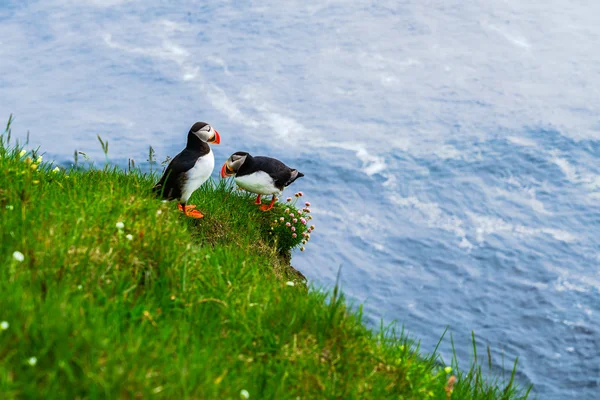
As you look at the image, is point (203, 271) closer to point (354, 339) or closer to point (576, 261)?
point (354, 339)

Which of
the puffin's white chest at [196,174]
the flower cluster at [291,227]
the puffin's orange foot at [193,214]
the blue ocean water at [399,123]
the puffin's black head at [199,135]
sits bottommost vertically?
the blue ocean water at [399,123]

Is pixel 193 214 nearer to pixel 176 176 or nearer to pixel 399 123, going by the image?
pixel 176 176

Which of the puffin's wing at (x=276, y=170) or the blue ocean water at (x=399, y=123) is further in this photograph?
the blue ocean water at (x=399, y=123)

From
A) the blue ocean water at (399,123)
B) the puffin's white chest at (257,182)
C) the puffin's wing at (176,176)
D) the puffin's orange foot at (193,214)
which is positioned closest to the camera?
the puffin's wing at (176,176)

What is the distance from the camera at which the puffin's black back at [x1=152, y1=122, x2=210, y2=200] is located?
8734mm

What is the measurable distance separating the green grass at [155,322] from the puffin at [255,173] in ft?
11.3

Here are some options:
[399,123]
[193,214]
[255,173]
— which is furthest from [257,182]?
[399,123]

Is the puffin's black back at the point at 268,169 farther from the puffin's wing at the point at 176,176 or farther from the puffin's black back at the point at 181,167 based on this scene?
the puffin's wing at the point at 176,176

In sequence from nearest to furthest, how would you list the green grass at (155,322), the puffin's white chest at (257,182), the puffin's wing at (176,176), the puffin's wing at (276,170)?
1. the green grass at (155,322)
2. the puffin's wing at (176,176)
3. the puffin's white chest at (257,182)
4. the puffin's wing at (276,170)

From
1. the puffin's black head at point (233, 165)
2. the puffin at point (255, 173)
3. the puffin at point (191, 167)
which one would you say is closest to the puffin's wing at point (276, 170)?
the puffin at point (255, 173)

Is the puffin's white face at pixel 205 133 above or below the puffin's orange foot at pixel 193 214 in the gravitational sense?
above

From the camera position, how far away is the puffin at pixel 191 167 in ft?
28.7

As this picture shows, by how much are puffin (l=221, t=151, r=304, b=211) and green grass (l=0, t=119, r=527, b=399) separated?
346 centimetres

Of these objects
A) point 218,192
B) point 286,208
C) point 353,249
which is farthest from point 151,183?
point 353,249
